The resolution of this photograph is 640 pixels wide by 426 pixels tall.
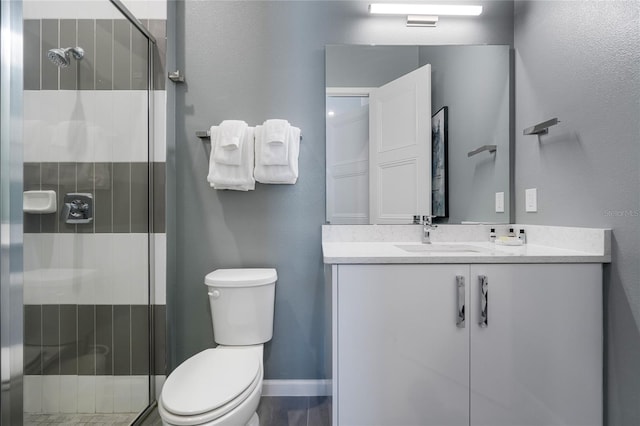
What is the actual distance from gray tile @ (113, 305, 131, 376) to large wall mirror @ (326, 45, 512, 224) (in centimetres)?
105

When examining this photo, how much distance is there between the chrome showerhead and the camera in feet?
3.52

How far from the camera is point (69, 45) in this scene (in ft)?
3.74

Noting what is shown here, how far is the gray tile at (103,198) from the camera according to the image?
4.24ft

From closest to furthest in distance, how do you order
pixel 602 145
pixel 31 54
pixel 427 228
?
pixel 31 54, pixel 602 145, pixel 427 228

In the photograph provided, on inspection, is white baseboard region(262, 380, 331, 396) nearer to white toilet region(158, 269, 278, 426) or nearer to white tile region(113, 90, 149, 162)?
white toilet region(158, 269, 278, 426)

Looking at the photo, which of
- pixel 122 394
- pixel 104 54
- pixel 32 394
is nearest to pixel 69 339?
pixel 32 394

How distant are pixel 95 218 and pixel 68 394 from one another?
66 cm

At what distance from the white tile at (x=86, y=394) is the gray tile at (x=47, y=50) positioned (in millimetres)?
1076

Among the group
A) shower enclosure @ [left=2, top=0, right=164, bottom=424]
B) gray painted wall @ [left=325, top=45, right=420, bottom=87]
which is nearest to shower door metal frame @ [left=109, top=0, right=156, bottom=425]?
shower enclosure @ [left=2, top=0, right=164, bottom=424]

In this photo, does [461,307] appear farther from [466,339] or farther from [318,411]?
[318,411]

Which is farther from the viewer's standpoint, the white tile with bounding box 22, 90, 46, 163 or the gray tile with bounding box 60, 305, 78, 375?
the gray tile with bounding box 60, 305, 78, 375

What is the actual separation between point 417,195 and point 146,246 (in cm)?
140

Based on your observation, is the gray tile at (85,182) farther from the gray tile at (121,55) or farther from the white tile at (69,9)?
the white tile at (69,9)

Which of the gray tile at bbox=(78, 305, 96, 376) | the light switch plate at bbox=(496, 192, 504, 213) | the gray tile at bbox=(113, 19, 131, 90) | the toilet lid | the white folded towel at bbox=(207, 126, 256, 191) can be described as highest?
the gray tile at bbox=(113, 19, 131, 90)
